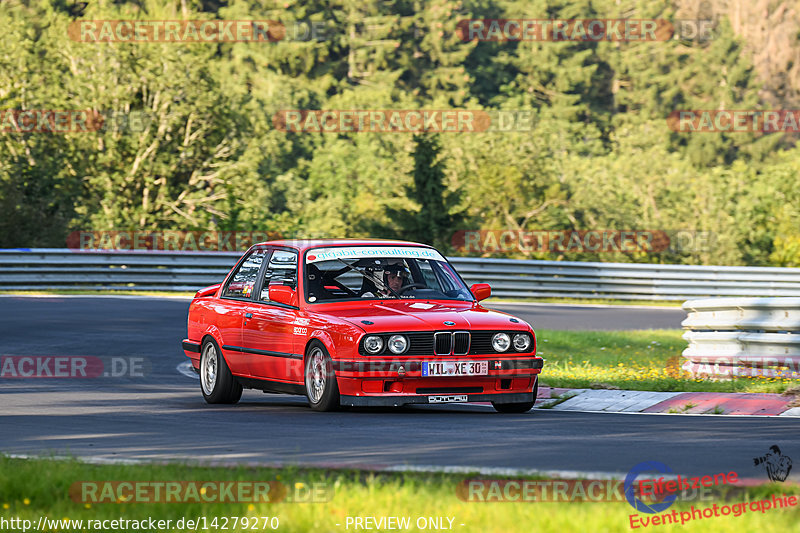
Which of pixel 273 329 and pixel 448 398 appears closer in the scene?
pixel 448 398

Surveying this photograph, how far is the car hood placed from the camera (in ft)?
35.5

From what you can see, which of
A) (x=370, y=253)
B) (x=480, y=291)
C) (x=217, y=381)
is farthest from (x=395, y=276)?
(x=217, y=381)

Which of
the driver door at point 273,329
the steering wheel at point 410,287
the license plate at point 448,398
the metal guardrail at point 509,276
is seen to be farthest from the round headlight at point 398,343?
the metal guardrail at point 509,276

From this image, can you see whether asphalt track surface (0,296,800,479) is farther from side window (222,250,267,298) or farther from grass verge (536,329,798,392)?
grass verge (536,329,798,392)

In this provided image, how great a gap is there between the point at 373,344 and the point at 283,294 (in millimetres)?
1388

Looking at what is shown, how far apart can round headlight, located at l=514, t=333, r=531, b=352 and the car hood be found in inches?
3.1

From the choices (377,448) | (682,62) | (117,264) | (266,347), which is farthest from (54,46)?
(682,62)

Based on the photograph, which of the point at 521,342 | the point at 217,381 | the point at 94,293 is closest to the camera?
the point at 521,342

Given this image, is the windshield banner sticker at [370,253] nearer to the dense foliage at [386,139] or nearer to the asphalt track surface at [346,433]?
the asphalt track surface at [346,433]

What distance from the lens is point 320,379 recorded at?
436 inches

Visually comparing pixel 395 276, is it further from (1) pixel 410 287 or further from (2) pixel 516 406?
(2) pixel 516 406

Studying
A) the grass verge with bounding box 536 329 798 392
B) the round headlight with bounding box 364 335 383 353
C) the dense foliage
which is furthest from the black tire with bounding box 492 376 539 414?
the dense foliage

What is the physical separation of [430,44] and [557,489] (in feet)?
272

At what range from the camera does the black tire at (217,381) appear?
12.3 metres
